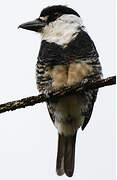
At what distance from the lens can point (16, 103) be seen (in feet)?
10.6

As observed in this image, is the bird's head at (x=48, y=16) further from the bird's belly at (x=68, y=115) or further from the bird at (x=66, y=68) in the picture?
the bird's belly at (x=68, y=115)

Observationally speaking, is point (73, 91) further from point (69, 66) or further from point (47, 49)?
point (47, 49)

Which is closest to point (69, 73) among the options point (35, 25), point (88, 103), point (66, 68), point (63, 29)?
point (66, 68)

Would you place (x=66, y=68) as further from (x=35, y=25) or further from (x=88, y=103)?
(x=35, y=25)

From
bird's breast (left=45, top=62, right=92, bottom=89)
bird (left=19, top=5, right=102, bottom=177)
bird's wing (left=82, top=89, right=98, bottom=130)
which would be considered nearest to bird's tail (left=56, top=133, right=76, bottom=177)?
bird (left=19, top=5, right=102, bottom=177)

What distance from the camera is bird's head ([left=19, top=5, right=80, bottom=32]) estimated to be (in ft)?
17.1

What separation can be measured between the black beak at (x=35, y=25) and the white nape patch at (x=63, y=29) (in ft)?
0.21

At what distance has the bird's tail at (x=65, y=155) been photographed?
17.8 feet

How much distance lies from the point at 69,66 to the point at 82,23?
0.80m

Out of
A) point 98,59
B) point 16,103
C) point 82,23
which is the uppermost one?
point 82,23

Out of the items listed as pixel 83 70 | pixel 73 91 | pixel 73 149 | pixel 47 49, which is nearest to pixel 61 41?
pixel 47 49

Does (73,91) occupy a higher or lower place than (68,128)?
lower

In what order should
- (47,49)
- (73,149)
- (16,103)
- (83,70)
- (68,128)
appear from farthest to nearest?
(73,149) < (68,128) < (47,49) < (83,70) < (16,103)

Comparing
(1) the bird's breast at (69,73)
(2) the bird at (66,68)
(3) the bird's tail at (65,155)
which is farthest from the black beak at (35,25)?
(3) the bird's tail at (65,155)
